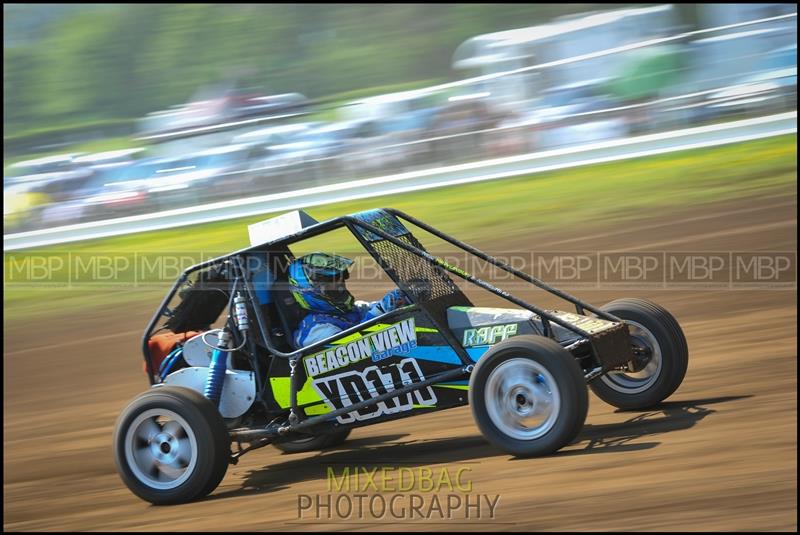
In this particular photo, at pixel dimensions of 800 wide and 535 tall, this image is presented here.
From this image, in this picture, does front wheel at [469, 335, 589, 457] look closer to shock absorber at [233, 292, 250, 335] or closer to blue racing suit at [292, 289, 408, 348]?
blue racing suit at [292, 289, 408, 348]

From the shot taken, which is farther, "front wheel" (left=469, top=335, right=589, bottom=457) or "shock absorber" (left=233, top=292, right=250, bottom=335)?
"shock absorber" (left=233, top=292, right=250, bottom=335)

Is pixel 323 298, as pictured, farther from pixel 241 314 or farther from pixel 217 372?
pixel 217 372

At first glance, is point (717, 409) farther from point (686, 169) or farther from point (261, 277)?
point (686, 169)

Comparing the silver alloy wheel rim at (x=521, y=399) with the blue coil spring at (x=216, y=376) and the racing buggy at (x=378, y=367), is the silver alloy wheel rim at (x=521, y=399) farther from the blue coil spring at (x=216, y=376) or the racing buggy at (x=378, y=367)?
the blue coil spring at (x=216, y=376)

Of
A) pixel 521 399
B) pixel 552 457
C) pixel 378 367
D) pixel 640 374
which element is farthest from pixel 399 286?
pixel 640 374

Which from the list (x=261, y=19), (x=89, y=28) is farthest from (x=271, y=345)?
(x=89, y=28)

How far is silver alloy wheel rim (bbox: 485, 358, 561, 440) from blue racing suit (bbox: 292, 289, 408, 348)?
0.85 meters

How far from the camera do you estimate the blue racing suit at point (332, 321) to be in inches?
221

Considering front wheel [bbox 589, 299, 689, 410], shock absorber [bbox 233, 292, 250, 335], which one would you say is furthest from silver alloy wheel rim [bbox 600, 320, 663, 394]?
shock absorber [bbox 233, 292, 250, 335]

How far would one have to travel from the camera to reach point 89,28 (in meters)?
19.0

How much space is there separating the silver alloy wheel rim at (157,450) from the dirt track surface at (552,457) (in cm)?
20

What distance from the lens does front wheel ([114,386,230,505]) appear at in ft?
17.6

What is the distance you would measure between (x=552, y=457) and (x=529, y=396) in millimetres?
336

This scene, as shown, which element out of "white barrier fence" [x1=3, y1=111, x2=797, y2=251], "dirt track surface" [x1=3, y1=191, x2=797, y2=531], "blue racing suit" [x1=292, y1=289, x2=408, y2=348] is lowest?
"dirt track surface" [x1=3, y1=191, x2=797, y2=531]
